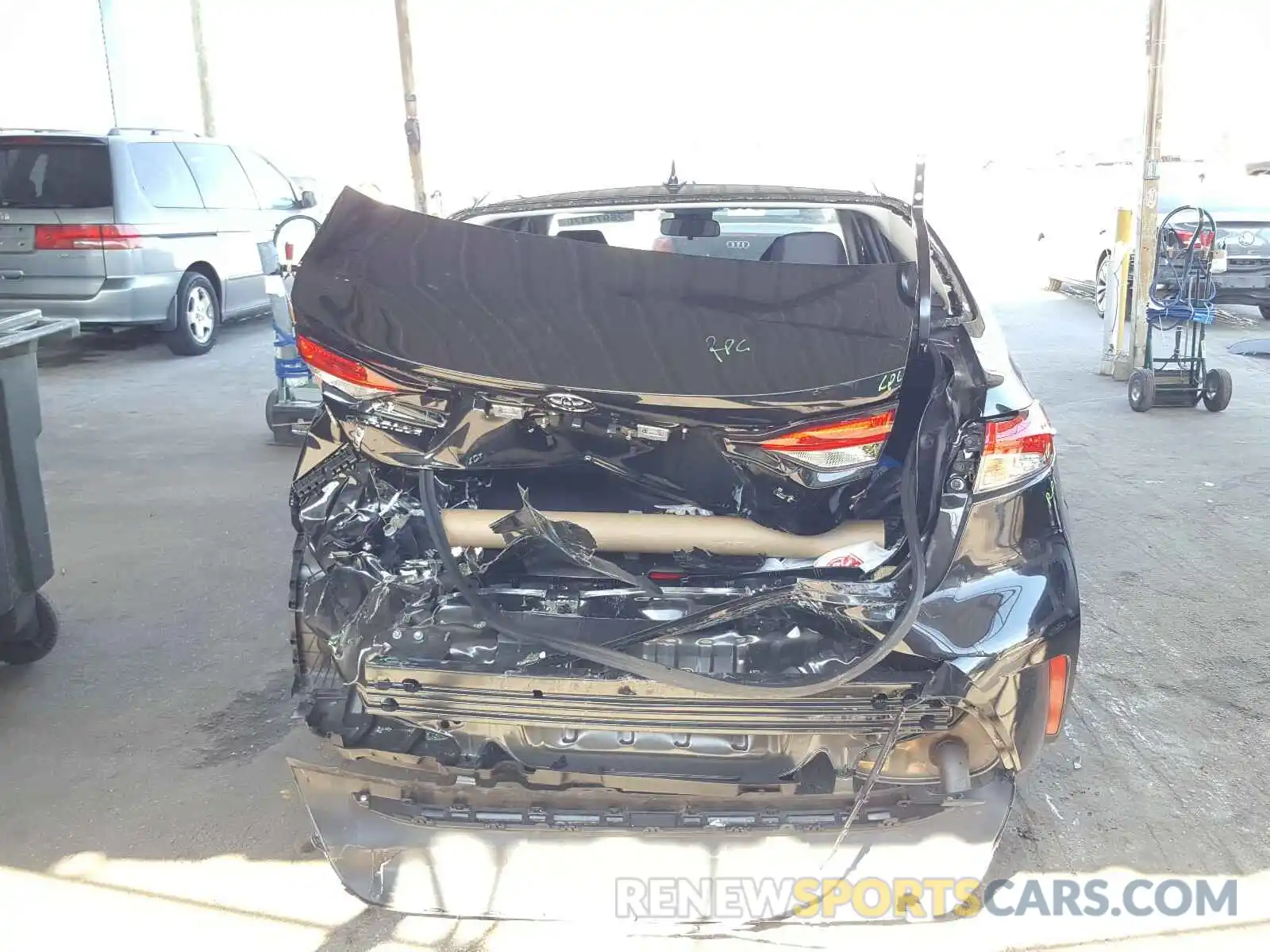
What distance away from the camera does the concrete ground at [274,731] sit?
2373 millimetres

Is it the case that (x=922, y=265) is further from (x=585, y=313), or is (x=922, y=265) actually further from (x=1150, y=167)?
(x=1150, y=167)

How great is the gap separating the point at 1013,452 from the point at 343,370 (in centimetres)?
146

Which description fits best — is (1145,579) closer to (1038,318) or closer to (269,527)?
(269,527)

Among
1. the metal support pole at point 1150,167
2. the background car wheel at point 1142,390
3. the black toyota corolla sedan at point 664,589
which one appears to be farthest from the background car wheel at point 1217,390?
the black toyota corolla sedan at point 664,589

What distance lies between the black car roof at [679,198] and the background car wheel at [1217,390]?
4602 mm

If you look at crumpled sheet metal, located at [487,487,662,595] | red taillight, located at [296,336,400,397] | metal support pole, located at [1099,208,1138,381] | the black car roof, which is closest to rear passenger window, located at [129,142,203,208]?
the black car roof

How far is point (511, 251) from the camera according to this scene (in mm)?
2354

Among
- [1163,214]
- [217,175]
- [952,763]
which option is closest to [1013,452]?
[952,763]

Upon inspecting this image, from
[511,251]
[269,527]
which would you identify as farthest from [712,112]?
[511,251]

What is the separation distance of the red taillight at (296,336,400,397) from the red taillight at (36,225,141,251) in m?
7.10

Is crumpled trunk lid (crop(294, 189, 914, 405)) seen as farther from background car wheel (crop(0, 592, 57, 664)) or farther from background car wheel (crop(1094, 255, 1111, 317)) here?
background car wheel (crop(1094, 255, 1111, 317))

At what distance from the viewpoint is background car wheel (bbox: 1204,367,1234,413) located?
6.72m

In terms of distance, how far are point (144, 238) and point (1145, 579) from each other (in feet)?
25.6

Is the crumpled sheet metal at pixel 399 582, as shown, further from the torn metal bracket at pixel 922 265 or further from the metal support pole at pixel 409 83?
the metal support pole at pixel 409 83
